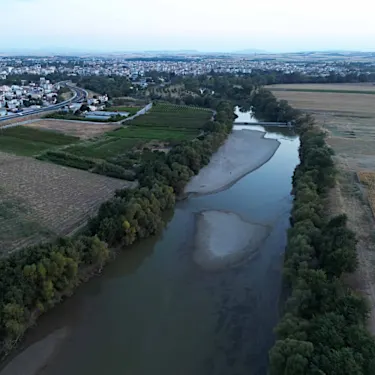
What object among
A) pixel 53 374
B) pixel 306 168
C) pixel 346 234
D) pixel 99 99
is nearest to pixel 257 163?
pixel 306 168

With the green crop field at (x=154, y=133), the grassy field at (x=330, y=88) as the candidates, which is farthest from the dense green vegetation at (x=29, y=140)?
the grassy field at (x=330, y=88)

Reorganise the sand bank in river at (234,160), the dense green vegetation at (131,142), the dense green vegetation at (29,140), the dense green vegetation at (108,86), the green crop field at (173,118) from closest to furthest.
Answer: the sand bank in river at (234,160)
the dense green vegetation at (131,142)
the dense green vegetation at (29,140)
the green crop field at (173,118)
the dense green vegetation at (108,86)

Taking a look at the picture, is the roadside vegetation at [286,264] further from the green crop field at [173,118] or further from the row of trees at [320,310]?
the green crop field at [173,118]

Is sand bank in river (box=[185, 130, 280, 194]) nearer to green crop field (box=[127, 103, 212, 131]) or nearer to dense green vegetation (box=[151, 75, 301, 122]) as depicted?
green crop field (box=[127, 103, 212, 131])

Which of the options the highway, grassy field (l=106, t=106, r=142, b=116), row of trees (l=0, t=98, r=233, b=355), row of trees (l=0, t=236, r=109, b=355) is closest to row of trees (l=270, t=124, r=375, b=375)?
row of trees (l=0, t=98, r=233, b=355)

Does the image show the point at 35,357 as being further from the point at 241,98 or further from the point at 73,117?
the point at 241,98

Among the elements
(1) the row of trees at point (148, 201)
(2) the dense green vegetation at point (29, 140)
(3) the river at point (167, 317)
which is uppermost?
(1) the row of trees at point (148, 201)
